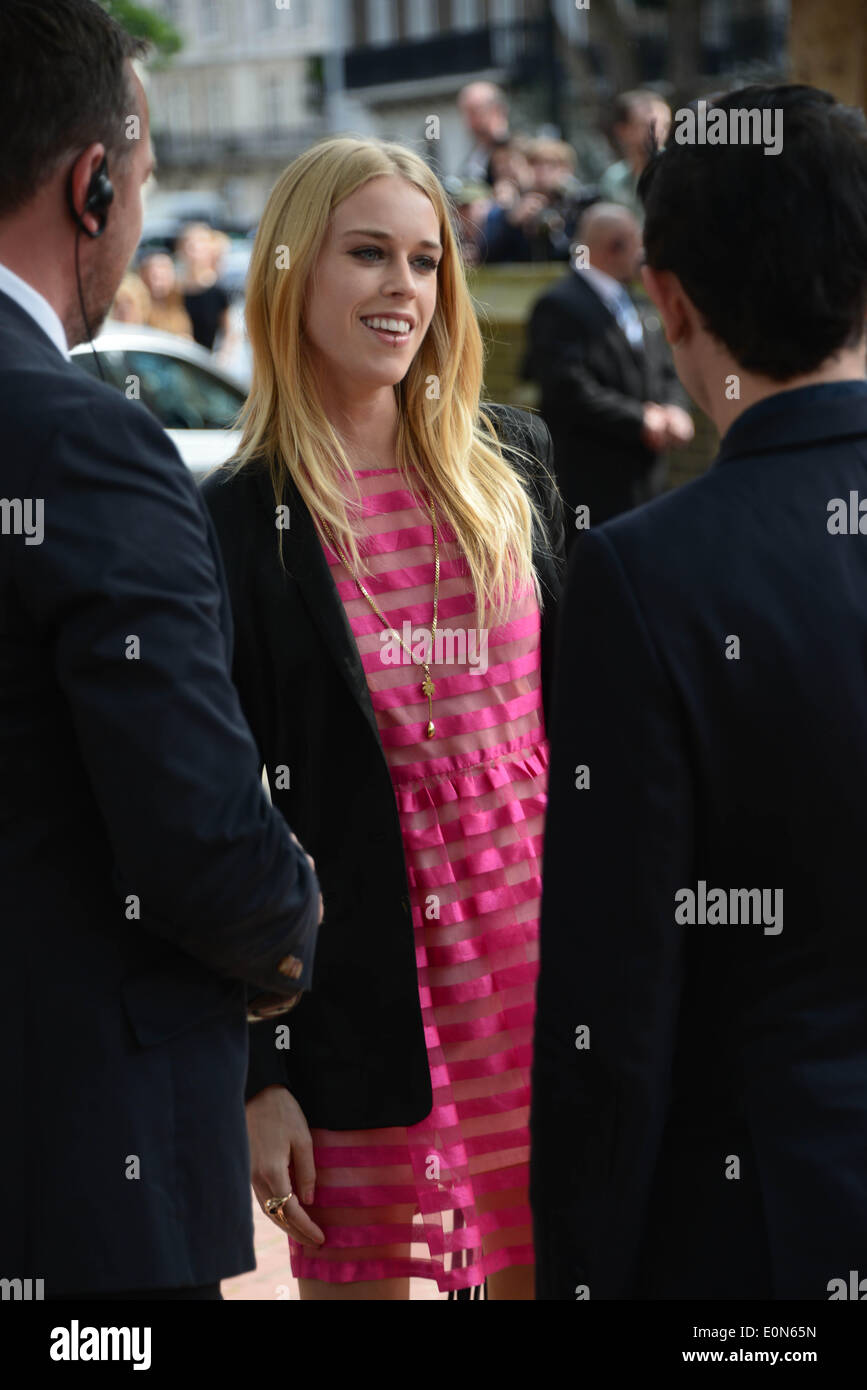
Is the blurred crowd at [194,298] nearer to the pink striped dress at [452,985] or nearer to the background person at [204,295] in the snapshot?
the background person at [204,295]

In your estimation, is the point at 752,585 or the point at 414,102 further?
the point at 414,102

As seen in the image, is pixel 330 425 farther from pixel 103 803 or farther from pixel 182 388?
pixel 182 388

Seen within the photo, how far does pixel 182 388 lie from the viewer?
35.9ft

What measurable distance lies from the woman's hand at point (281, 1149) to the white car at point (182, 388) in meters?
8.14

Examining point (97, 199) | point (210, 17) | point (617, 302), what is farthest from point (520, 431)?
point (210, 17)

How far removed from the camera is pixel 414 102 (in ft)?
182

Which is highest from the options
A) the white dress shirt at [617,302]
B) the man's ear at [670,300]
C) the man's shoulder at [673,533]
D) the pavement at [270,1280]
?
the white dress shirt at [617,302]

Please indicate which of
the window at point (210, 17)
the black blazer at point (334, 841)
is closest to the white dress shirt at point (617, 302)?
the black blazer at point (334, 841)

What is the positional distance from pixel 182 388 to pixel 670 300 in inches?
374

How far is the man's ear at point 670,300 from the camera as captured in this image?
172 centimetres
